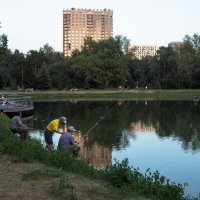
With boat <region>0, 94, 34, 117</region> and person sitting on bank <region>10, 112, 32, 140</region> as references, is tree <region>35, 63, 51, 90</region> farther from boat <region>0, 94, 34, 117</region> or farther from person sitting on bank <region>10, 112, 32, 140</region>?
person sitting on bank <region>10, 112, 32, 140</region>

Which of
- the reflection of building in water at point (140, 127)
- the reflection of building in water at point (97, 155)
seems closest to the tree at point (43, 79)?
the reflection of building in water at point (140, 127)

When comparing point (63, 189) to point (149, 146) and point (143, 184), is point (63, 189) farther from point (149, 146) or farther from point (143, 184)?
point (149, 146)

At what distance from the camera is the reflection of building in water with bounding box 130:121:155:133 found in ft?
102

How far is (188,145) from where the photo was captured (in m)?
23.0

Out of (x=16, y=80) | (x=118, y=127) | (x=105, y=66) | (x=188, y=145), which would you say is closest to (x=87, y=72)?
(x=105, y=66)

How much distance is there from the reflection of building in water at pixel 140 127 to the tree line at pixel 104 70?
5587cm

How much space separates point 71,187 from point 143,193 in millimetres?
1476

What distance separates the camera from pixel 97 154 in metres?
20.2

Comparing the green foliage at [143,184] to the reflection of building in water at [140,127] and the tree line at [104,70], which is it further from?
the tree line at [104,70]

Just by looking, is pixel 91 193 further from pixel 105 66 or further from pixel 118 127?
pixel 105 66

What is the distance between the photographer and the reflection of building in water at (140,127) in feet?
102

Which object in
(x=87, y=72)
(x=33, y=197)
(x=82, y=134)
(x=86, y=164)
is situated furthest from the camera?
(x=87, y=72)

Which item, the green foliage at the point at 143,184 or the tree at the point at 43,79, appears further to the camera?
the tree at the point at 43,79

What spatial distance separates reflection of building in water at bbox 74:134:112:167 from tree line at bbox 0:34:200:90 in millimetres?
68260
